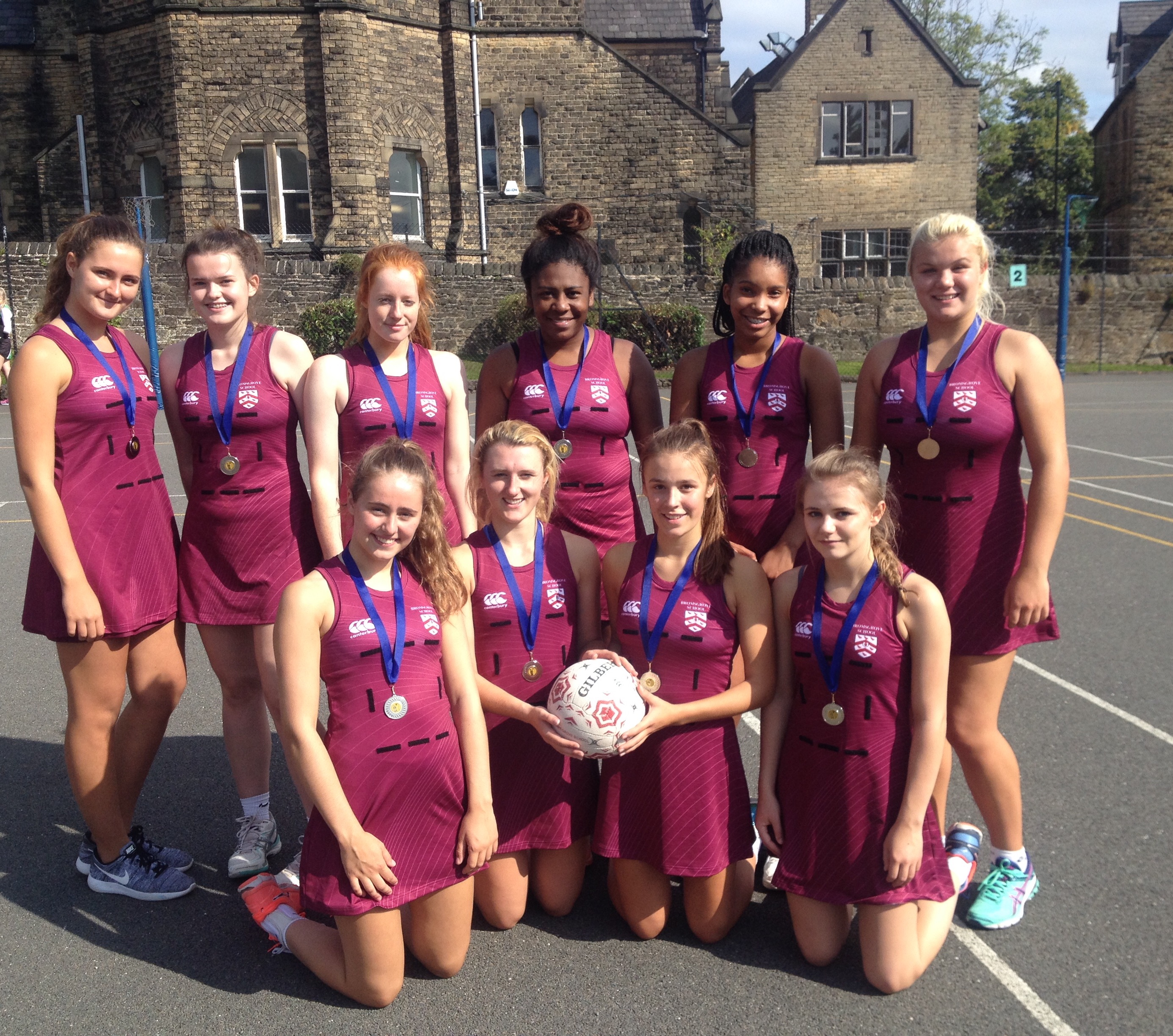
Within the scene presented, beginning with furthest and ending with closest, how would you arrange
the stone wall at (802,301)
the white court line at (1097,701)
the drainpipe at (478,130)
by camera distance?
the drainpipe at (478,130), the stone wall at (802,301), the white court line at (1097,701)

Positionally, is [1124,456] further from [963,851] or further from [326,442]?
[326,442]

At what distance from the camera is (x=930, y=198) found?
116 feet

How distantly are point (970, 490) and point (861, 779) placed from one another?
3.54 ft

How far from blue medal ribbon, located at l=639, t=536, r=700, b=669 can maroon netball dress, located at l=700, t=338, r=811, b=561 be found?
509 mm

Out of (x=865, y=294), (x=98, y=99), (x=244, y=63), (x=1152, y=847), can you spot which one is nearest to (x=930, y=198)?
(x=865, y=294)

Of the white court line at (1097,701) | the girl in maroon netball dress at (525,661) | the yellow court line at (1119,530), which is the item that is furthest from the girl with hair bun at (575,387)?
the yellow court line at (1119,530)

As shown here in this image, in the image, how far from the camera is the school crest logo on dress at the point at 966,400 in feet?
12.6

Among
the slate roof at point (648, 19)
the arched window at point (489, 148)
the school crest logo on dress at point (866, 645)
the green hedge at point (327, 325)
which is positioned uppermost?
the slate roof at point (648, 19)

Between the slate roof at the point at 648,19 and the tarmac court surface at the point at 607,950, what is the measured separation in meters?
35.8

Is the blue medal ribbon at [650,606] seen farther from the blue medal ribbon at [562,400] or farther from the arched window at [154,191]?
the arched window at [154,191]

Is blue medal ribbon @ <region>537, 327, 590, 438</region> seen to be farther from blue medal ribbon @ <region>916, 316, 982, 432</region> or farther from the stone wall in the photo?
the stone wall

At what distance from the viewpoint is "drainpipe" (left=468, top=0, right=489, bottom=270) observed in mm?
29422

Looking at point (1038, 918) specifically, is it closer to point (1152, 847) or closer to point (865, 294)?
point (1152, 847)

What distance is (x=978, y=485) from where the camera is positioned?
3896mm
